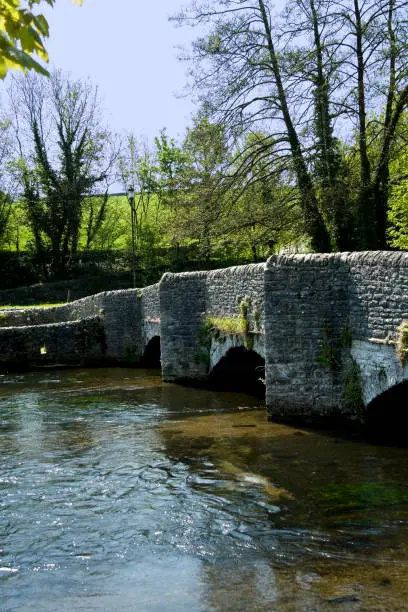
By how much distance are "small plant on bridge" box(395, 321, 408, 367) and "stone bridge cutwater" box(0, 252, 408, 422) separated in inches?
0.5

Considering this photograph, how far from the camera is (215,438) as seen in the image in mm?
10570

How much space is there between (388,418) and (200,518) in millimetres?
4127

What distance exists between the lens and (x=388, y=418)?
1012 cm

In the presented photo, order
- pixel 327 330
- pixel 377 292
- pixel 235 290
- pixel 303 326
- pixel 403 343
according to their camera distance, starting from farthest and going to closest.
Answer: pixel 235 290
pixel 303 326
pixel 327 330
pixel 377 292
pixel 403 343

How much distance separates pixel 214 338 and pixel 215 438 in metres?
4.66

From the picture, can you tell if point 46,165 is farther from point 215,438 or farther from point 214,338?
point 215,438

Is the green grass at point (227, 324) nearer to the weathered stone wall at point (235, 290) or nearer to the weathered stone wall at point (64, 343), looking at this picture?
the weathered stone wall at point (235, 290)

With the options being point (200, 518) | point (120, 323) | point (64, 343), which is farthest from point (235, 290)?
point (64, 343)

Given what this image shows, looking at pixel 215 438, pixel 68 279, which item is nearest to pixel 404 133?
pixel 215 438


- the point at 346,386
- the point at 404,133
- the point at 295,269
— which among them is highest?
the point at 404,133

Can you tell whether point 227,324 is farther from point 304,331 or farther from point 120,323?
point 120,323

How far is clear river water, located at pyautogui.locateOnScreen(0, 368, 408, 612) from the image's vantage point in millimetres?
5410

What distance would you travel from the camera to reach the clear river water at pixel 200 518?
213 inches

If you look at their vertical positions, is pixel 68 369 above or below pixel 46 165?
below
